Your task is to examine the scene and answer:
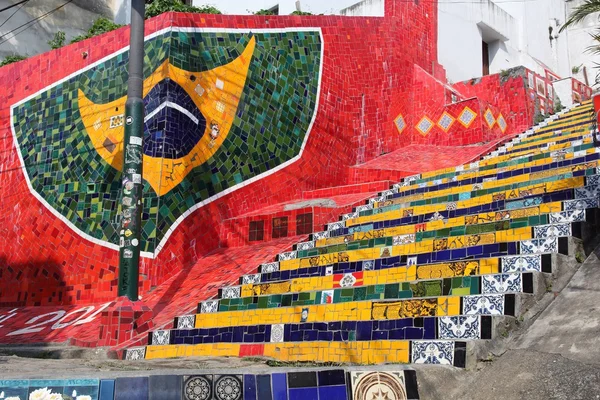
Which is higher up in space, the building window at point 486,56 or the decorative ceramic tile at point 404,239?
the building window at point 486,56

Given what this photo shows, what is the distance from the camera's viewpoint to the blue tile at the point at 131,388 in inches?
132

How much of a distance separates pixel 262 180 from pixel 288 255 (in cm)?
249

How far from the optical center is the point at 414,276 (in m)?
5.75

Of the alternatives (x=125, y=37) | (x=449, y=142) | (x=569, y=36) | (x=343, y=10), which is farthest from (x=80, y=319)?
(x=569, y=36)

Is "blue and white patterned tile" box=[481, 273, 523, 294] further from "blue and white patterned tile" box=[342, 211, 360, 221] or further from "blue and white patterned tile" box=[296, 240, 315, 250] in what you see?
"blue and white patterned tile" box=[342, 211, 360, 221]

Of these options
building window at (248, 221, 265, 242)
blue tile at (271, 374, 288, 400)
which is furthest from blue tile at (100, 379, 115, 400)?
building window at (248, 221, 265, 242)

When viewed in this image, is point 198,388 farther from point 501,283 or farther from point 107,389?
point 501,283

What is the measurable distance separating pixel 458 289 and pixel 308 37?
7531 mm

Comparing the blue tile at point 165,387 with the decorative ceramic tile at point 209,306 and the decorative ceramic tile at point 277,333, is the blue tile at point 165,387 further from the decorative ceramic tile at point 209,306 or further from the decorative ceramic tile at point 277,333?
the decorative ceramic tile at point 209,306

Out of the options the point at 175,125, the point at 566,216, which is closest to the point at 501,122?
the point at 175,125

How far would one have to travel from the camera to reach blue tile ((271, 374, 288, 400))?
3.54m

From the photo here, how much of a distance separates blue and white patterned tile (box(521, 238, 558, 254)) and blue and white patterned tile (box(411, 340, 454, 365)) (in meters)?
1.39

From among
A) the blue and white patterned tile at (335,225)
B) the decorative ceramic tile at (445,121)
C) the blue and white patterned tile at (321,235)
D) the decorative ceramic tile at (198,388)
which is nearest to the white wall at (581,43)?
the decorative ceramic tile at (445,121)

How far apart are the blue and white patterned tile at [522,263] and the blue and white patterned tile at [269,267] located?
3.25 metres
